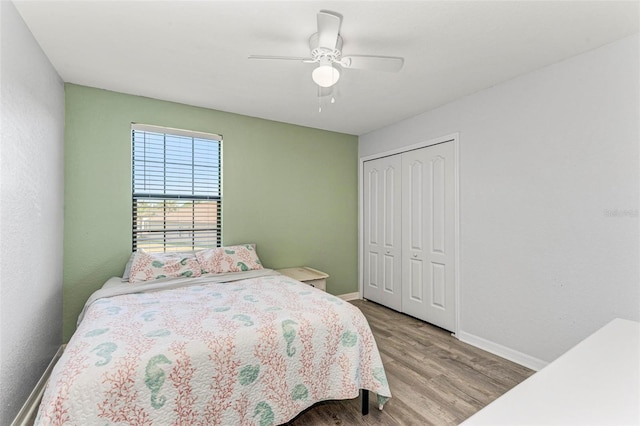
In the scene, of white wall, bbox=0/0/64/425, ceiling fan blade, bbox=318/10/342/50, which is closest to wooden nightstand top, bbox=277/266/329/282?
white wall, bbox=0/0/64/425

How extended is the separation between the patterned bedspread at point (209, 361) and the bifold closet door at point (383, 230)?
6.48 feet

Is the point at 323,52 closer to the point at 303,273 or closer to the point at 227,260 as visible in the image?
the point at 227,260

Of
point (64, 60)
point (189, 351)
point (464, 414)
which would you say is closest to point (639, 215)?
point (464, 414)

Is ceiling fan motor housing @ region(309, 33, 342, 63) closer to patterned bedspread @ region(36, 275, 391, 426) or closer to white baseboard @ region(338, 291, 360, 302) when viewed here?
patterned bedspread @ region(36, 275, 391, 426)

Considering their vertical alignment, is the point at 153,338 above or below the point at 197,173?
below

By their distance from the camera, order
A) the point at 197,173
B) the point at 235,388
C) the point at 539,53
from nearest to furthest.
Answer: the point at 235,388 < the point at 539,53 < the point at 197,173

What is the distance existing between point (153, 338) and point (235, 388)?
0.50 m

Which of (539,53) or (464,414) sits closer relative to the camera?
(464,414)

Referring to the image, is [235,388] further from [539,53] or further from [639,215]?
[539,53]

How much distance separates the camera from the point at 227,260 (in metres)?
3.08

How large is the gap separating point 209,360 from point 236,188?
2.31m

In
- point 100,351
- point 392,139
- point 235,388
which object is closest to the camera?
point 100,351

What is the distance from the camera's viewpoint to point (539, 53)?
2215 mm

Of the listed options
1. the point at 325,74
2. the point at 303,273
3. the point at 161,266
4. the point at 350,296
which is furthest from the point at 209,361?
the point at 350,296
